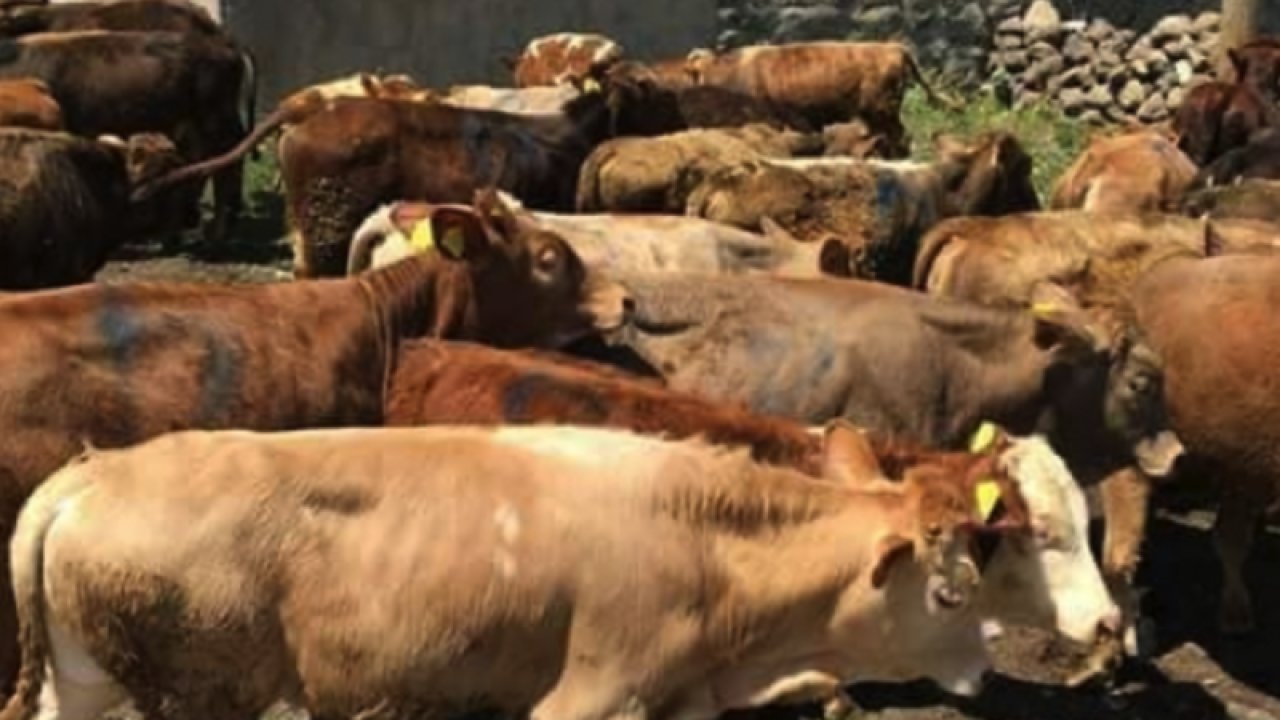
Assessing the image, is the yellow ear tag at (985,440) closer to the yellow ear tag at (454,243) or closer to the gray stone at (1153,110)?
the yellow ear tag at (454,243)

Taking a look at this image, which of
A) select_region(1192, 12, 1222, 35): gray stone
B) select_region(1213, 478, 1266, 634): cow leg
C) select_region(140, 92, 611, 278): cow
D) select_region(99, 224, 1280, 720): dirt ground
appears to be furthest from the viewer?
select_region(1192, 12, 1222, 35): gray stone

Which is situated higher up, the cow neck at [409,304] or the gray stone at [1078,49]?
the cow neck at [409,304]

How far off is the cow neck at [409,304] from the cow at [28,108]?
602 cm

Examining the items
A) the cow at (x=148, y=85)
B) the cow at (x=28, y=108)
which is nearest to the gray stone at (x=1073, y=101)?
the cow at (x=148, y=85)

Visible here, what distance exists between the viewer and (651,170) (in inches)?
464

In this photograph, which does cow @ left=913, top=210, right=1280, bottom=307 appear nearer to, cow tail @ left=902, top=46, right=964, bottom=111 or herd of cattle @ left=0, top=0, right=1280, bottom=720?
herd of cattle @ left=0, top=0, right=1280, bottom=720

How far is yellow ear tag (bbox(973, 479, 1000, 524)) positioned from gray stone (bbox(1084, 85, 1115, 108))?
15591 mm

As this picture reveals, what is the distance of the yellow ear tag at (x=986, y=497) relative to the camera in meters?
5.96

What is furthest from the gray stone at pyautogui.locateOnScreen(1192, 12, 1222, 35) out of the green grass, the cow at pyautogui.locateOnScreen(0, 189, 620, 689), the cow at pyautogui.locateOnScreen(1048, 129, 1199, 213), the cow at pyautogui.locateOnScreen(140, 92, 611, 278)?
the cow at pyautogui.locateOnScreen(0, 189, 620, 689)

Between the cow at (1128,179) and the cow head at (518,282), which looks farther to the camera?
the cow at (1128,179)

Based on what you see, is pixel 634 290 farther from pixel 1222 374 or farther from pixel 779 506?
pixel 779 506

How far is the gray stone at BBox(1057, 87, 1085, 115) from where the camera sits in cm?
2109

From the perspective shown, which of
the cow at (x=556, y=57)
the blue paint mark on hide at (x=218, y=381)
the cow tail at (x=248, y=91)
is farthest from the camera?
the cow at (x=556, y=57)

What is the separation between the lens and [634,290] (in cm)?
875
